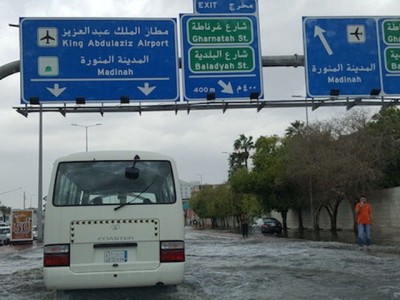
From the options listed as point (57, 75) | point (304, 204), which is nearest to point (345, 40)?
point (57, 75)

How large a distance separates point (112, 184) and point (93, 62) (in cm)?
555

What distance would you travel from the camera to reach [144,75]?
Result: 1334cm

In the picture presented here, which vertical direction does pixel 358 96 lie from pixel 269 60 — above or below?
below

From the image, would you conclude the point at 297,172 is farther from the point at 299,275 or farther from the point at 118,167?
the point at 118,167

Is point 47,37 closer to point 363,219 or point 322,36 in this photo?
point 322,36

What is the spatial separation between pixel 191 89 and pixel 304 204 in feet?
110

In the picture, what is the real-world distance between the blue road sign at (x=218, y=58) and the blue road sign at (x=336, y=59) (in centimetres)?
146

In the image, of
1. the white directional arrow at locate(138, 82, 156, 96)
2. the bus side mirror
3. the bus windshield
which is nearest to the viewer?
the bus windshield

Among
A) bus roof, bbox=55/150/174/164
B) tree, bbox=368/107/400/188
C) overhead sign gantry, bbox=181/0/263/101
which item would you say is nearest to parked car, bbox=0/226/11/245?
tree, bbox=368/107/400/188

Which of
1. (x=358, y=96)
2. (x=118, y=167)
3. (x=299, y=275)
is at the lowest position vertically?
(x=299, y=275)

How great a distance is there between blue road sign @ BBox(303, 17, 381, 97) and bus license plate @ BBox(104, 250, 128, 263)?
7.49 m

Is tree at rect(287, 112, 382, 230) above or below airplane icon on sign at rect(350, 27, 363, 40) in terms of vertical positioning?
below

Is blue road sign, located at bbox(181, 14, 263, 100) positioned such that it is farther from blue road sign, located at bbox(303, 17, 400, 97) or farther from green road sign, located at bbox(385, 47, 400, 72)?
green road sign, located at bbox(385, 47, 400, 72)

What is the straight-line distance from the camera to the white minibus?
7984mm
